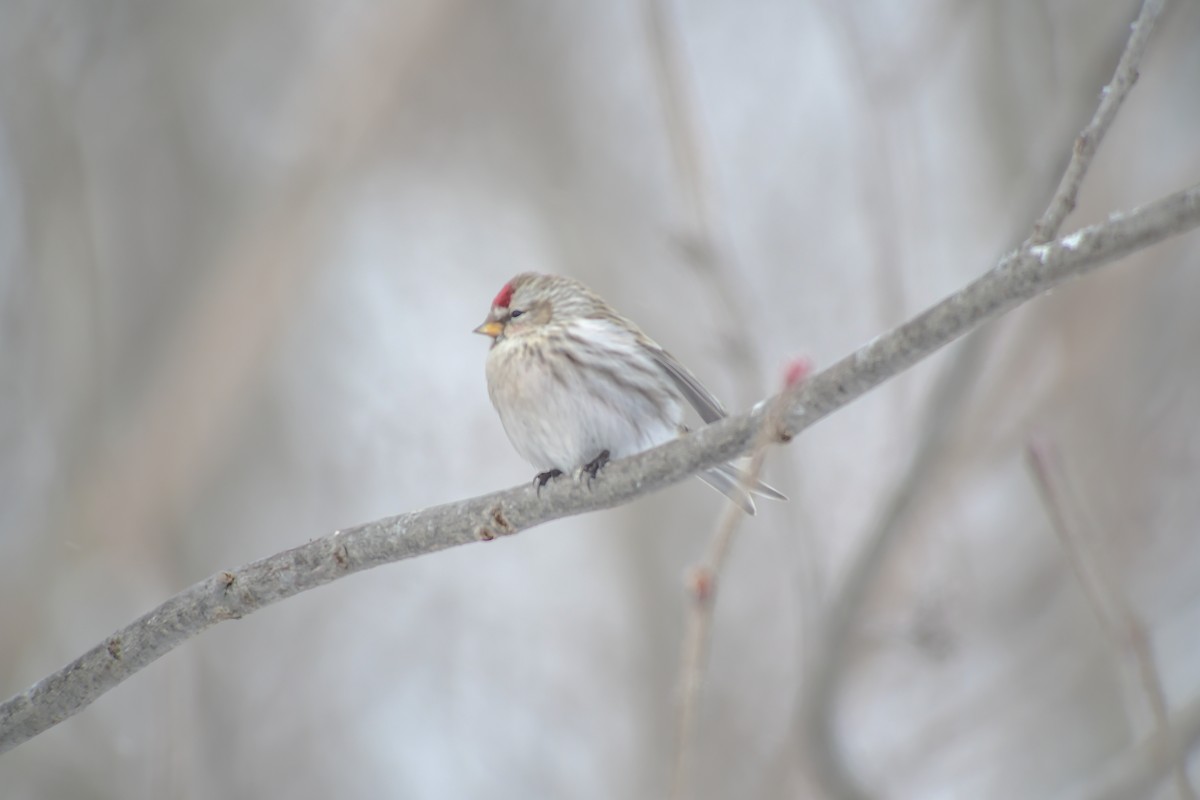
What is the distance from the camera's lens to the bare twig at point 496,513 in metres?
1.63

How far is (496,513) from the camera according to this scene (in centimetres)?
229

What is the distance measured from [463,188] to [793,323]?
7.51ft

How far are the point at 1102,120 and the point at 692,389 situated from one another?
1676 millimetres

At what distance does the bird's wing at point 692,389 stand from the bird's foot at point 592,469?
329 mm

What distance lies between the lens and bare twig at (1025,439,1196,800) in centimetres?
158

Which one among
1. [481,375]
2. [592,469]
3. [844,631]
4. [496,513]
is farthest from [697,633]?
[481,375]

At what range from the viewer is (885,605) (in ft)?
14.8

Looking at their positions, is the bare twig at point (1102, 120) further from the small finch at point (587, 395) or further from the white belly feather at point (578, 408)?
the white belly feather at point (578, 408)

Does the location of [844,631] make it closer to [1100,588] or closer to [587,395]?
[587,395]

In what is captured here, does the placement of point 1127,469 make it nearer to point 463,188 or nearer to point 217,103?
point 463,188

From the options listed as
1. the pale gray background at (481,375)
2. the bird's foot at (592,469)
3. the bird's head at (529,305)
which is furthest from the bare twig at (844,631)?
the bird's head at (529,305)

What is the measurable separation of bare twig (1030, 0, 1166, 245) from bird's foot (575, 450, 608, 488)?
3.28 ft

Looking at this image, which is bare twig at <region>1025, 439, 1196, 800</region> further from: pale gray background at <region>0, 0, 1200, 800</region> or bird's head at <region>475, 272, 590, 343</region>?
bird's head at <region>475, 272, 590, 343</region>

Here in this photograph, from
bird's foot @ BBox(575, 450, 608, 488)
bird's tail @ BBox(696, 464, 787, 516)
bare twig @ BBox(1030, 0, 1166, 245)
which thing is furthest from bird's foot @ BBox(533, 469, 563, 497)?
bare twig @ BBox(1030, 0, 1166, 245)
